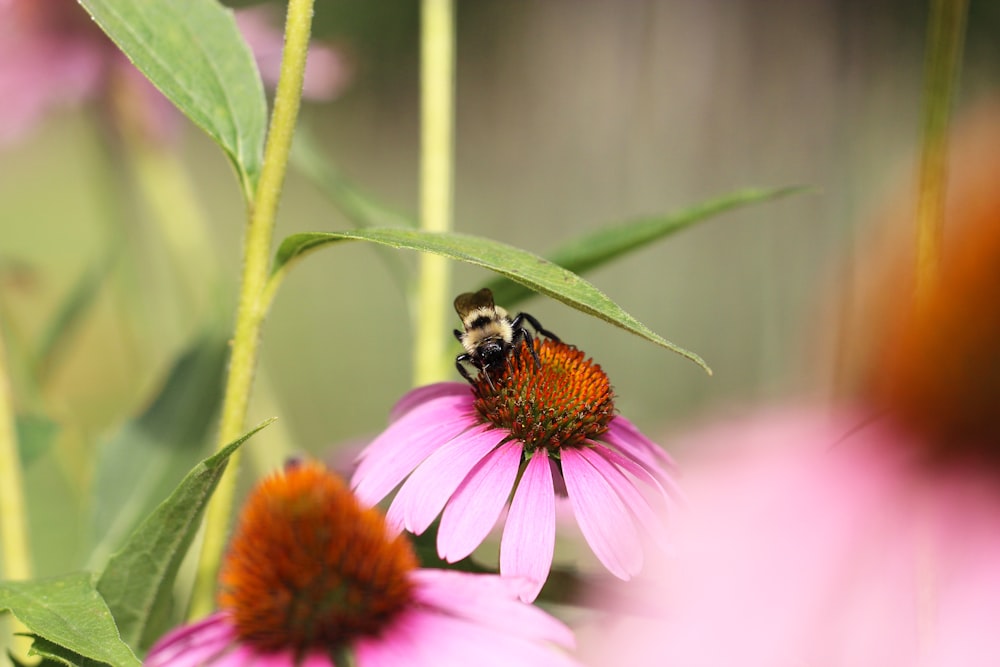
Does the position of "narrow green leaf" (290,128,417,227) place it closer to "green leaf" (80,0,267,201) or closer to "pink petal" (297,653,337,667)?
"green leaf" (80,0,267,201)

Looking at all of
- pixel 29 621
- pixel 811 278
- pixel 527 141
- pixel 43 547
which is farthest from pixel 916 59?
pixel 527 141

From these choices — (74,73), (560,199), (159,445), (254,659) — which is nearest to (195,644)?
(254,659)

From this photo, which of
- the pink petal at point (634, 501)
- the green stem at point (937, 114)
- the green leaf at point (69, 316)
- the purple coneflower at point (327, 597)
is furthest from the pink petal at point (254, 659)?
the green leaf at point (69, 316)

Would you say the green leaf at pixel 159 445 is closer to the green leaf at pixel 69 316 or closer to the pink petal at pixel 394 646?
the green leaf at pixel 69 316

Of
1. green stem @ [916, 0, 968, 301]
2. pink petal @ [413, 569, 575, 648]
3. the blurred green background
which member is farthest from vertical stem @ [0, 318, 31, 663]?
green stem @ [916, 0, 968, 301]

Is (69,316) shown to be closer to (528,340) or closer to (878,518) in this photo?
(528,340)

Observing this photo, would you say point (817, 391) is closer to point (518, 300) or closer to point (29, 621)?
point (518, 300)
